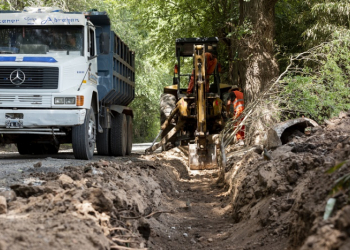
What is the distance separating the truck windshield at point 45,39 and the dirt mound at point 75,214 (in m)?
5.06

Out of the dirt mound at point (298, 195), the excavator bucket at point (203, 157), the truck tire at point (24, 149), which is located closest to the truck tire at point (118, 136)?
the truck tire at point (24, 149)

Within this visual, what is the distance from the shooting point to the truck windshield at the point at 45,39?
1097 cm

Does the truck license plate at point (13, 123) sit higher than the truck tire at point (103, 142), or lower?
higher

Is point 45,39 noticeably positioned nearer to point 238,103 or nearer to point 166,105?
point 166,105

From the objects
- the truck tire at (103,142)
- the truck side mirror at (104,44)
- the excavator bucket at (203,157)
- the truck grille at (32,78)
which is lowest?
the excavator bucket at (203,157)

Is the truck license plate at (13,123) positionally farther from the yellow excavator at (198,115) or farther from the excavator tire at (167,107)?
the excavator tire at (167,107)

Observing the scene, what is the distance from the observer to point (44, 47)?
10867mm

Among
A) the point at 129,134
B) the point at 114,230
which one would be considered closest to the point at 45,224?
the point at 114,230

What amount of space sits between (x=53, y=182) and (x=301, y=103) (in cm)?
583

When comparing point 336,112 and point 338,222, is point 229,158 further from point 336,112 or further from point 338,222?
point 338,222

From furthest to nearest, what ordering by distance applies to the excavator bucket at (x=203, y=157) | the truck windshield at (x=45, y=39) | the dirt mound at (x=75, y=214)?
the excavator bucket at (x=203, y=157) → the truck windshield at (x=45, y=39) → the dirt mound at (x=75, y=214)

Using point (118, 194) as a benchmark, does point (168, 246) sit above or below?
below

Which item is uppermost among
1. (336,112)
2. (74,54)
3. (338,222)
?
(74,54)

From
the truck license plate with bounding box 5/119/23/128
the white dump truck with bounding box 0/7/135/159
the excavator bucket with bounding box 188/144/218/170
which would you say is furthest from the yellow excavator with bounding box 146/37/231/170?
the truck license plate with bounding box 5/119/23/128
